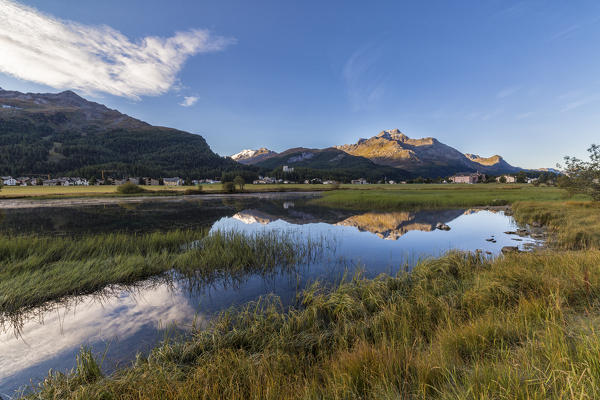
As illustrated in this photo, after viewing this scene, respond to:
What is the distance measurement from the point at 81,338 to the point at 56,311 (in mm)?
2524

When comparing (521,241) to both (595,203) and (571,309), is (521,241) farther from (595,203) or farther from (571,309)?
(595,203)

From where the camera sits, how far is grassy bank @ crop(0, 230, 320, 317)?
9.20 meters

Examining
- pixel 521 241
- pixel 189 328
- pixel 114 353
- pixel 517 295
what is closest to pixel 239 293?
pixel 189 328

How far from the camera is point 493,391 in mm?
2791

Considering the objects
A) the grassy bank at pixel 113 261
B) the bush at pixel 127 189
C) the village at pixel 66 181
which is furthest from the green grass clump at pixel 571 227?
the village at pixel 66 181

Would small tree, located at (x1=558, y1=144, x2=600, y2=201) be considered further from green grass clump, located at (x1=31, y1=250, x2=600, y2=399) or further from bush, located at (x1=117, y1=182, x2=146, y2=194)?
bush, located at (x1=117, y1=182, x2=146, y2=194)

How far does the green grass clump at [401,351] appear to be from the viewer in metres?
3.17

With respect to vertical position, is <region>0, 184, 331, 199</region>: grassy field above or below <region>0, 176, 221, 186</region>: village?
below

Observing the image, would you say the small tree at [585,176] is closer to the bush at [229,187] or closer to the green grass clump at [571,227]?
the green grass clump at [571,227]

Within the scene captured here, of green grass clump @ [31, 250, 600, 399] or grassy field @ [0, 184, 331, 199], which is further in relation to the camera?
grassy field @ [0, 184, 331, 199]

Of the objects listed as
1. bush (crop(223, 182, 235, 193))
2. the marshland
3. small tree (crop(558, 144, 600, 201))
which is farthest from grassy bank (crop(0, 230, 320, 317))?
bush (crop(223, 182, 235, 193))

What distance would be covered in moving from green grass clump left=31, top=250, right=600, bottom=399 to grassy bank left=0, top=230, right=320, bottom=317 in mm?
5365

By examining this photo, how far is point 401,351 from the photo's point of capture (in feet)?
14.6

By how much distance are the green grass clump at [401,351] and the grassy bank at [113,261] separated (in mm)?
5365
